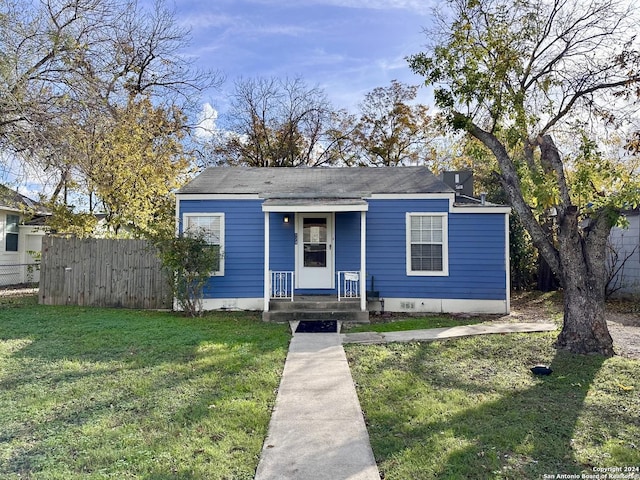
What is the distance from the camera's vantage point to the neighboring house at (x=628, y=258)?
11.9 meters

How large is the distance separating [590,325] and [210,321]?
6821mm

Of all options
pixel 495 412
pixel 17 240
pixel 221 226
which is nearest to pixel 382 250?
pixel 221 226

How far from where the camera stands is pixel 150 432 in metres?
3.31

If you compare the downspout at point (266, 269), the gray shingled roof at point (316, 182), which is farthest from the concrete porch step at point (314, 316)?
the gray shingled roof at point (316, 182)

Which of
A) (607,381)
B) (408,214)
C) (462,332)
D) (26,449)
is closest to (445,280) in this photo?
(408,214)

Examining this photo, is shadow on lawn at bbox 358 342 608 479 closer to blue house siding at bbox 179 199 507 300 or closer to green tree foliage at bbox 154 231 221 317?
blue house siding at bbox 179 199 507 300

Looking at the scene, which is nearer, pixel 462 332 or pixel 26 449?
pixel 26 449

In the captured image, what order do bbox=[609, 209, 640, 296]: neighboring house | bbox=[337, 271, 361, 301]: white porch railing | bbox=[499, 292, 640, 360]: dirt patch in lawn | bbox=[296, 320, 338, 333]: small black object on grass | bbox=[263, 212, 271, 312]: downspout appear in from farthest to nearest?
bbox=[609, 209, 640, 296]: neighboring house, bbox=[337, 271, 361, 301]: white porch railing, bbox=[263, 212, 271, 312]: downspout, bbox=[296, 320, 338, 333]: small black object on grass, bbox=[499, 292, 640, 360]: dirt patch in lawn

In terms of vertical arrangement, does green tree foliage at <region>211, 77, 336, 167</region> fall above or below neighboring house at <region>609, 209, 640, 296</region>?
above

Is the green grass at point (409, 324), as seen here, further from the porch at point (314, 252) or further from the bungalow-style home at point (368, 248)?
the porch at point (314, 252)

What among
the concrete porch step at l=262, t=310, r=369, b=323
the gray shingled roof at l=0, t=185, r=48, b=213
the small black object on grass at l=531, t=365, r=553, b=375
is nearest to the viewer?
the small black object on grass at l=531, t=365, r=553, b=375

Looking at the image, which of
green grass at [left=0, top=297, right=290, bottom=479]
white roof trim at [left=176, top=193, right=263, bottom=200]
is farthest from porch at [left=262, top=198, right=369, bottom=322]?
green grass at [left=0, top=297, right=290, bottom=479]

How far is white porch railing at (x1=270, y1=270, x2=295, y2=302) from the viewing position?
9719 millimetres

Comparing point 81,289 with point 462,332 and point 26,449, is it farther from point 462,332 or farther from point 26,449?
point 462,332
